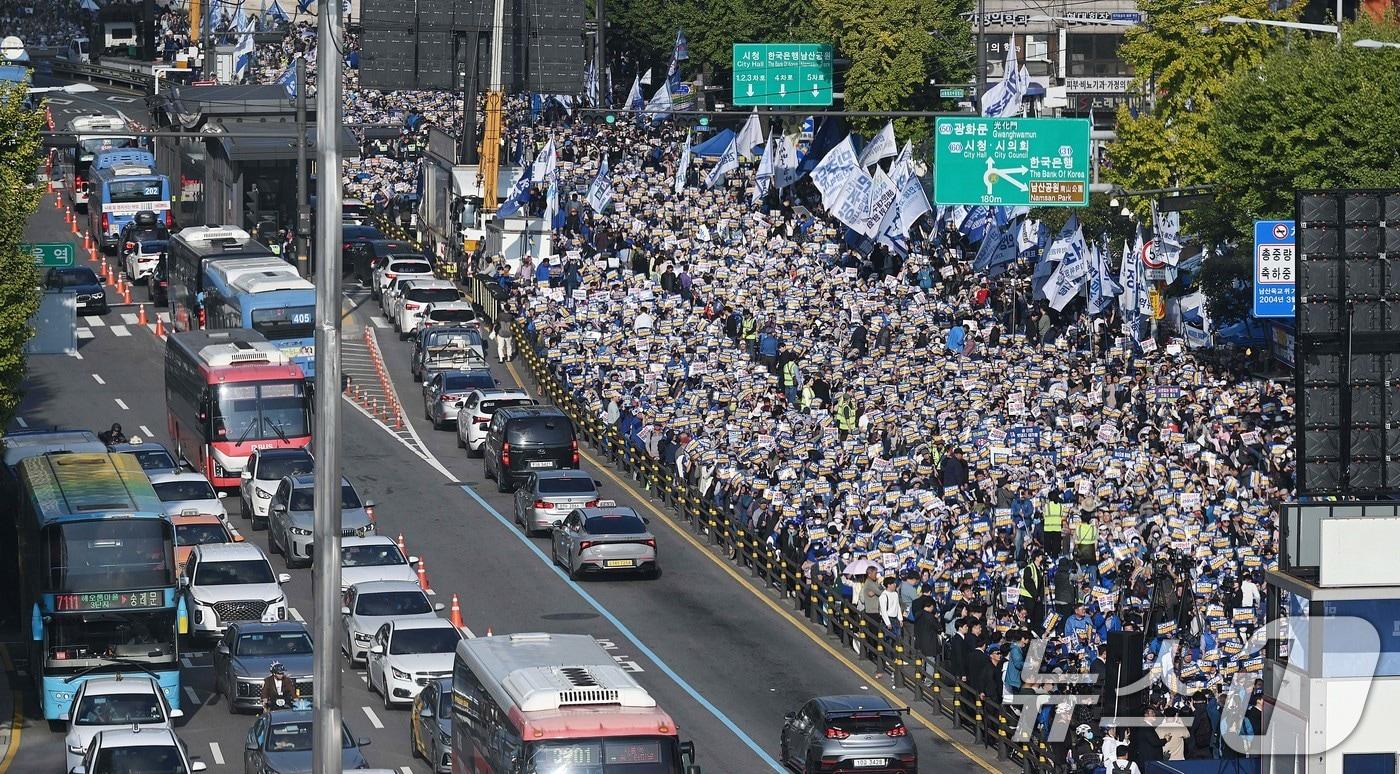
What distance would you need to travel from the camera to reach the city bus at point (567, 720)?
2831cm

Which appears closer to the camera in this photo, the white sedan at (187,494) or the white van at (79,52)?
the white sedan at (187,494)

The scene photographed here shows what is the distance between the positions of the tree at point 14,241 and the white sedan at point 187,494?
410 inches

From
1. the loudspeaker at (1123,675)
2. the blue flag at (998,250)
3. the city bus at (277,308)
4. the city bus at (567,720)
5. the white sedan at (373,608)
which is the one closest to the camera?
the city bus at (567,720)

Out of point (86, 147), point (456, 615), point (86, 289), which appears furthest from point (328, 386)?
point (86, 147)

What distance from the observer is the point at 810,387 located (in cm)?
5334

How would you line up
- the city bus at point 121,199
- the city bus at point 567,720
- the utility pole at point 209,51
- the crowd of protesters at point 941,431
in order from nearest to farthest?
the city bus at point 567,720 → the crowd of protesters at point 941,431 → the city bus at point 121,199 → the utility pole at point 209,51

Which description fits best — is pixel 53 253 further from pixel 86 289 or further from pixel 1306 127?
pixel 1306 127

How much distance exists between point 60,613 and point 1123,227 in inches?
1429

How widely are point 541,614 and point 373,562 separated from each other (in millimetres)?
3323

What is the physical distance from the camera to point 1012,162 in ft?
171

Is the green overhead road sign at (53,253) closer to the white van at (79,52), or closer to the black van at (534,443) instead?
the black van at (534,443)

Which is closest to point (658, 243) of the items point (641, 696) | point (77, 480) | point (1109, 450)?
point (1109, 450)

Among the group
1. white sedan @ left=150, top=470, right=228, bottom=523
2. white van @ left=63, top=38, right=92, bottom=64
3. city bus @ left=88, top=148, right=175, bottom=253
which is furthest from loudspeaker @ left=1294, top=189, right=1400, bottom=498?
white van @ left=63, top=38, right=92, bottom=64

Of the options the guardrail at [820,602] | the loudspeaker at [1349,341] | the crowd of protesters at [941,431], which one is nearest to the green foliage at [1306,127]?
the crowd of protesters at [941,431]
